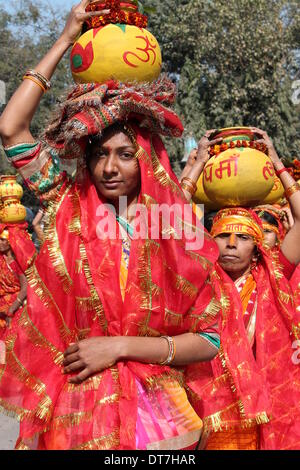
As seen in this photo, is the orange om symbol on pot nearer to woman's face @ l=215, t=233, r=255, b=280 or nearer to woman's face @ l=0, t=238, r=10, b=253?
woman's face @ l=215, t=233, r=255, b=280

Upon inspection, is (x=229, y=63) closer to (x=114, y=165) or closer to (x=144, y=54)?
(x=144, y=54)

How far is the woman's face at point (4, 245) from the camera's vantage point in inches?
340

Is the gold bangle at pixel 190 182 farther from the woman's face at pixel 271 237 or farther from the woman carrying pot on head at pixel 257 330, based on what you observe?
the woman's face at pixel 271 237

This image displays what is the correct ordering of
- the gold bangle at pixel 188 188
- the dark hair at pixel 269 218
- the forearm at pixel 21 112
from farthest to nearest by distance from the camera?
the dark hair at pixel 269 218, the gold bangle at pixel 188 188, the forearm at pixel 21 112

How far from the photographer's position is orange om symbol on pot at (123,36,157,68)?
7.75ft

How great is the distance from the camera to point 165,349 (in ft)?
7.26

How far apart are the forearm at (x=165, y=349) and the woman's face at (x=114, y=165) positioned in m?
0.52

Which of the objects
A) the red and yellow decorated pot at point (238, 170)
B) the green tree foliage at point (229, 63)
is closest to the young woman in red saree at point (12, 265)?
the red and yellow decorated pot at point (238, 170)

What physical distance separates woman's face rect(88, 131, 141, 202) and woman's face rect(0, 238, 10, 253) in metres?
6.50

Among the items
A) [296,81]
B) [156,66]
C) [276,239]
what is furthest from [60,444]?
[296,81]

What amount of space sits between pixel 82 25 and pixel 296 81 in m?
15.4

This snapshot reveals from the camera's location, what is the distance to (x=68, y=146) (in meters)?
2.27

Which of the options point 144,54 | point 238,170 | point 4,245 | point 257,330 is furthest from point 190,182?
point 4,245

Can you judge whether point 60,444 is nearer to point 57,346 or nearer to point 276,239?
point 57,346
